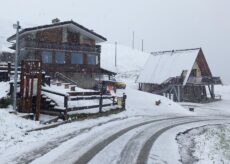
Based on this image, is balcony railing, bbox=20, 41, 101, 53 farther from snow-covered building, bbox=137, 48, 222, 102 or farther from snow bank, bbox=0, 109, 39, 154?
snow bank, bbox=0, 109, 39, 154

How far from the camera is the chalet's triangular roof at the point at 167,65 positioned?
5644 centimetres

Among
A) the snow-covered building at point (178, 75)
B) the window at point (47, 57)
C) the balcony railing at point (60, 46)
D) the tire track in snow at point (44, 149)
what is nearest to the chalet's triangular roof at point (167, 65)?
the snow-covered building at point (178, 75)

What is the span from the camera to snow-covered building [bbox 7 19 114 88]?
122ft

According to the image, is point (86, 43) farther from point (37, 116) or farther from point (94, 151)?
point (94, 151)

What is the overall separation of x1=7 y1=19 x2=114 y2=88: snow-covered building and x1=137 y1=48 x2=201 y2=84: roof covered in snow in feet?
58.6

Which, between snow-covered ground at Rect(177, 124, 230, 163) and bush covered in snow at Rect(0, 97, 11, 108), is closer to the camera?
snow-covered ground at Rect(177, 124, 230, 163)

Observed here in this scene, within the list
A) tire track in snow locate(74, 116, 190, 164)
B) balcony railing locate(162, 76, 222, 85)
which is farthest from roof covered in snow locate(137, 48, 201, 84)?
tire track in snow locate(74, 116, 190, 164)

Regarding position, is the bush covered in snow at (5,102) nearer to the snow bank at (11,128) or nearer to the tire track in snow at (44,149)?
the snow bank at (11,128)

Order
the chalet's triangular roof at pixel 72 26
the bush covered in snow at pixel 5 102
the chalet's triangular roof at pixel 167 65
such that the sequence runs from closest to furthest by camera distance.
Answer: the bush covered in snow at pixel 5 102 < the chalet's triangular roof at pixel 72 26 < the chalet's triangular roof at pixel 167 65

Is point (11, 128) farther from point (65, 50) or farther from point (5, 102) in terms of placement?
point (65, 50)

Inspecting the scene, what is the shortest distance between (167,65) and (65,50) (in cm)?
2455

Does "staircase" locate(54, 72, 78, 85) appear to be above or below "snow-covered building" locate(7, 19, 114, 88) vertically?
below

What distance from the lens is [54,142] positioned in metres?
13.4

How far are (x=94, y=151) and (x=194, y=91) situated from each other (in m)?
48.5
